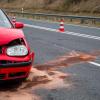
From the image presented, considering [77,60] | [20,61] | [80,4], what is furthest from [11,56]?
[80,4]

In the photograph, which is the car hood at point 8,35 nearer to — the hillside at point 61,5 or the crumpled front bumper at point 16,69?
the crumpled front bumper at point 16,69

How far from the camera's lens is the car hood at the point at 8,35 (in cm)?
700

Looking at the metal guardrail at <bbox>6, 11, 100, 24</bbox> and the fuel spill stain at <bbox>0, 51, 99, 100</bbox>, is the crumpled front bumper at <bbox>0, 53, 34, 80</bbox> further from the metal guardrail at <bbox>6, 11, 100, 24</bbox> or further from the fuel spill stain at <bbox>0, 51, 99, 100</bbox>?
the metal guardrail at <bbox>6, 11, 100, 24</bbox>

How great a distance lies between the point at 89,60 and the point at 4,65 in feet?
15.4

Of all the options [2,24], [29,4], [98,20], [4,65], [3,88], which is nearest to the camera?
[4,65]

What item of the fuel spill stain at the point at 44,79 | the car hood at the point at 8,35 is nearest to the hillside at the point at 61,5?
the fuel spill stain at the point at 44,79

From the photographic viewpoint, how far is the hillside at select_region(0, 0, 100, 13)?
150 feet

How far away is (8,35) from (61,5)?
44.2 metres

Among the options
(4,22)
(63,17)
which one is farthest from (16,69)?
(63,17)

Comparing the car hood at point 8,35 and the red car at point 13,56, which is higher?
the car hood at point 8,35

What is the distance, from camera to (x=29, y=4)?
197ft

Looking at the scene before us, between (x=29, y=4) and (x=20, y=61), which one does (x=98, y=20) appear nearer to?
(x=20, y=61)

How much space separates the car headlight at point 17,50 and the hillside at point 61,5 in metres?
37.0

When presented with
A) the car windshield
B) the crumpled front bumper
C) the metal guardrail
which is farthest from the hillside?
the crumpled front bumper
